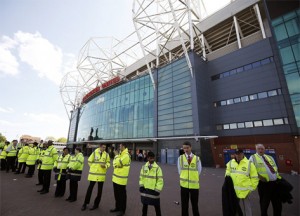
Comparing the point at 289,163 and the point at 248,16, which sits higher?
the point at 248,16

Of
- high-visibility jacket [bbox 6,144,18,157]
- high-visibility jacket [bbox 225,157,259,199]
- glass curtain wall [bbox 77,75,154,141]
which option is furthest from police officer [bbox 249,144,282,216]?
glass curtain wall [bbox 77,75,154,141]

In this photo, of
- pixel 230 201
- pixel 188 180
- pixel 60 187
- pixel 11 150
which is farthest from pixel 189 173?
pixel 11 150

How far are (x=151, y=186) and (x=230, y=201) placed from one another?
6.59 feet

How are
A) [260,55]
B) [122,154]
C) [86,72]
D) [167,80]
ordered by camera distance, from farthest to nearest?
[86,72] → [167,80] → [260,55] → [122,154]

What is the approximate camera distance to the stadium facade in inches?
672

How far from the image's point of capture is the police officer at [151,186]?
3.78m

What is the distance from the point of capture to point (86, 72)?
44969mm

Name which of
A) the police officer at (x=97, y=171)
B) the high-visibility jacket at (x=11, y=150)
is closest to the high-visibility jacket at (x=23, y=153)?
the high-visibility jacket at (x=11, y=150)

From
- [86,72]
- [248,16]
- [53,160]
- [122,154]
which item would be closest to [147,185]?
[122,154]

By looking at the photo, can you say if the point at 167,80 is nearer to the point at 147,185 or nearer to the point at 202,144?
the point at 202,144

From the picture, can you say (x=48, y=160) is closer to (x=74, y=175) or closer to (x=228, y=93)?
(x=74, y=175)

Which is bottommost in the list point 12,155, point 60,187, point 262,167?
point 60,187

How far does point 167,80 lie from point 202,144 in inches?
482

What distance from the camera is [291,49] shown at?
16.6 metres
